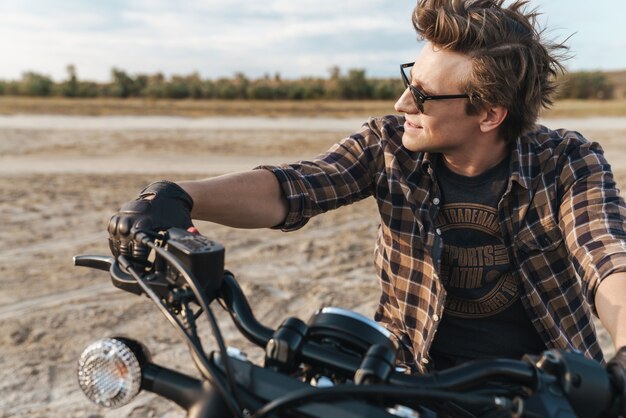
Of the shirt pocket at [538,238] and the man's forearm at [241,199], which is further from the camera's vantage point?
the shirt pocket at [538,238]

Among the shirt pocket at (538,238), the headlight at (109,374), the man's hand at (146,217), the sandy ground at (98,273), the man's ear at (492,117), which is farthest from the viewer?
the sandy ground at (98,273)

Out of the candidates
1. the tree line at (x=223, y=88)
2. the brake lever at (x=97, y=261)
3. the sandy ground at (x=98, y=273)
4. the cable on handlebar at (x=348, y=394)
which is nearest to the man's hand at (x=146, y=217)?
the brake lever at (x=97, y=261)

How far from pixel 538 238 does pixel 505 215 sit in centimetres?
13

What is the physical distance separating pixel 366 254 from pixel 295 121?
1408 cm

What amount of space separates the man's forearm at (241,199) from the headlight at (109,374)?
2.88 ft

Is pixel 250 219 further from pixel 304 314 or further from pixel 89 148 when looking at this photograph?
pixel 89 148

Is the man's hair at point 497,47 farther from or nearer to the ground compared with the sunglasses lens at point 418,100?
farther from the ground

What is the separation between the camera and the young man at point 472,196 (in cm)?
227

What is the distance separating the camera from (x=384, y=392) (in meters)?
1.06

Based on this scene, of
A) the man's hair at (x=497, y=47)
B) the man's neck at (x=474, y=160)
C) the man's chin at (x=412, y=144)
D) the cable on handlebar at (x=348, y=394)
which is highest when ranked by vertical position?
the man's hair at (x=497, y=47)

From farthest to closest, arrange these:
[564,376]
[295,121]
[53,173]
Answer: [295,121]
[53,173]
[564,376]

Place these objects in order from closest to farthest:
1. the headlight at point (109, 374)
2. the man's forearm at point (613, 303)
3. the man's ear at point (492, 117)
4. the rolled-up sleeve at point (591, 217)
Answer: the headlight at point (109, 374) → the man's forearm at point (613, 303) → the rolled-up sleeve at point (591, 217) → the man's ear at point (492, 117)

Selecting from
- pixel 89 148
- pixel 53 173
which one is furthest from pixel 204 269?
pixel 89 148

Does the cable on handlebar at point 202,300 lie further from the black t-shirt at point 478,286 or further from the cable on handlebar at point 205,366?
the black t-shirt at point 478,286
